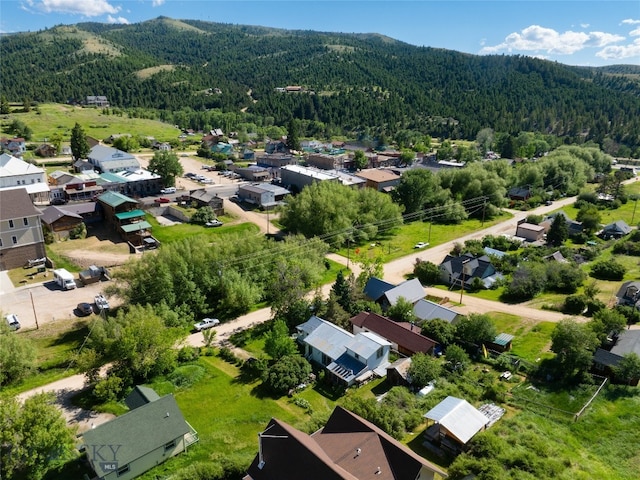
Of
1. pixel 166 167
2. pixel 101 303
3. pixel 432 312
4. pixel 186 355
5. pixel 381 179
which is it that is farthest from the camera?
pixel 381 179

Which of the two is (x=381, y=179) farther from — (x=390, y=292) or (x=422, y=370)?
(x=422, y=370)

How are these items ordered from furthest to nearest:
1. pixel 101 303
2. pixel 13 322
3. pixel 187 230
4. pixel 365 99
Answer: pixel 365 99 < pixel 187 230 < pixel 101 303 < pixel 13 322

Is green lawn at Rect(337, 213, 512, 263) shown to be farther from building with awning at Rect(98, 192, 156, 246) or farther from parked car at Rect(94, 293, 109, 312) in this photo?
parked car at Rect(94, 293, 109, 312)

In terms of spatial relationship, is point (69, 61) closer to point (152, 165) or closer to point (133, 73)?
point (133, 73)

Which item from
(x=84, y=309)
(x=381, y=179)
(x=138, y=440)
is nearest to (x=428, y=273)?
(x=138, y=440)

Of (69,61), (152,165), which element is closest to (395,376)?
(152,165)

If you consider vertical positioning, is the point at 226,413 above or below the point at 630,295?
A: below
